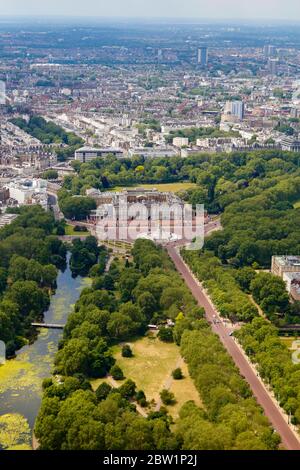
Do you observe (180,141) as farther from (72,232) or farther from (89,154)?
(72,232)

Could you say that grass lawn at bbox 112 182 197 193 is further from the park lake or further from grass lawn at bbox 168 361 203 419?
grass lawn at bbox 168 361 203 419

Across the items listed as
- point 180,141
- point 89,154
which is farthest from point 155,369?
point 180,141

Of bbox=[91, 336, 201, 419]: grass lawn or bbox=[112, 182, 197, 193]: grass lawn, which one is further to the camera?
bbox=[112, 182, 197, 193]: grass lawn

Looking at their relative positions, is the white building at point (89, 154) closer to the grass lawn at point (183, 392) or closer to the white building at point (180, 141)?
the white building at point (180, 141)

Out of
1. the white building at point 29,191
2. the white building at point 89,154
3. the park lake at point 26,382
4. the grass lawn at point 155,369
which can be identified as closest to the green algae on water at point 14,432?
the park lake at point 26,382

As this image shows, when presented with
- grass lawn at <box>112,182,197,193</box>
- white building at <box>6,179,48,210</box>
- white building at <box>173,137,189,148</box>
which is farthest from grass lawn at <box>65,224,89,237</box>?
white building at <box>173,137,189,148</box>

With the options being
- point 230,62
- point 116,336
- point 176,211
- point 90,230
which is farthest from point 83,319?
point 230,62
